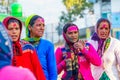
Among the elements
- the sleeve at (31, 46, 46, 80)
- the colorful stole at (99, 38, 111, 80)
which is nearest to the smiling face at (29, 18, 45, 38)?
the sleeve at (31, 46, 46, 80)

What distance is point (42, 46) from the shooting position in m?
4.69

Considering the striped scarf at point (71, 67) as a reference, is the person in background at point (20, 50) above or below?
above

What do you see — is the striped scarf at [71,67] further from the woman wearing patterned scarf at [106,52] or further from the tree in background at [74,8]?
the tree in background at [74,8]

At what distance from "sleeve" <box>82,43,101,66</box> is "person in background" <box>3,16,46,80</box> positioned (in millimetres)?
1056

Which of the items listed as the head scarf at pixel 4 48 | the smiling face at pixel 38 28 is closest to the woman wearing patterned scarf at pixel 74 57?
the smiling face at pixel 38 28

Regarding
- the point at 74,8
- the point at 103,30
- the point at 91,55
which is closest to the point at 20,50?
the point at 91,55

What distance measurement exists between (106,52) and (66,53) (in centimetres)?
79

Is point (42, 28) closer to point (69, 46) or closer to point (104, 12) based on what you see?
point (69, 46)

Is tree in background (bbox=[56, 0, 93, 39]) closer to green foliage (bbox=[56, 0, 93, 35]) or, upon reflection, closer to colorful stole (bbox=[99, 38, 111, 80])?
green foliage (bbox=[56, 0, 93, 35])

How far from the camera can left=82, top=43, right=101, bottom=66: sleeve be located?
531cm

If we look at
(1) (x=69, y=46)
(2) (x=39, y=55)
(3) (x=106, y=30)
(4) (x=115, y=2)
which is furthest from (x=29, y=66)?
(4) (x=115, y=2)

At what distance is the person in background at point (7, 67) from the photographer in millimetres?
1834

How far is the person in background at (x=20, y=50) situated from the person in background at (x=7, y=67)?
1.92m

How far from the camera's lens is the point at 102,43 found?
5.93 metres
